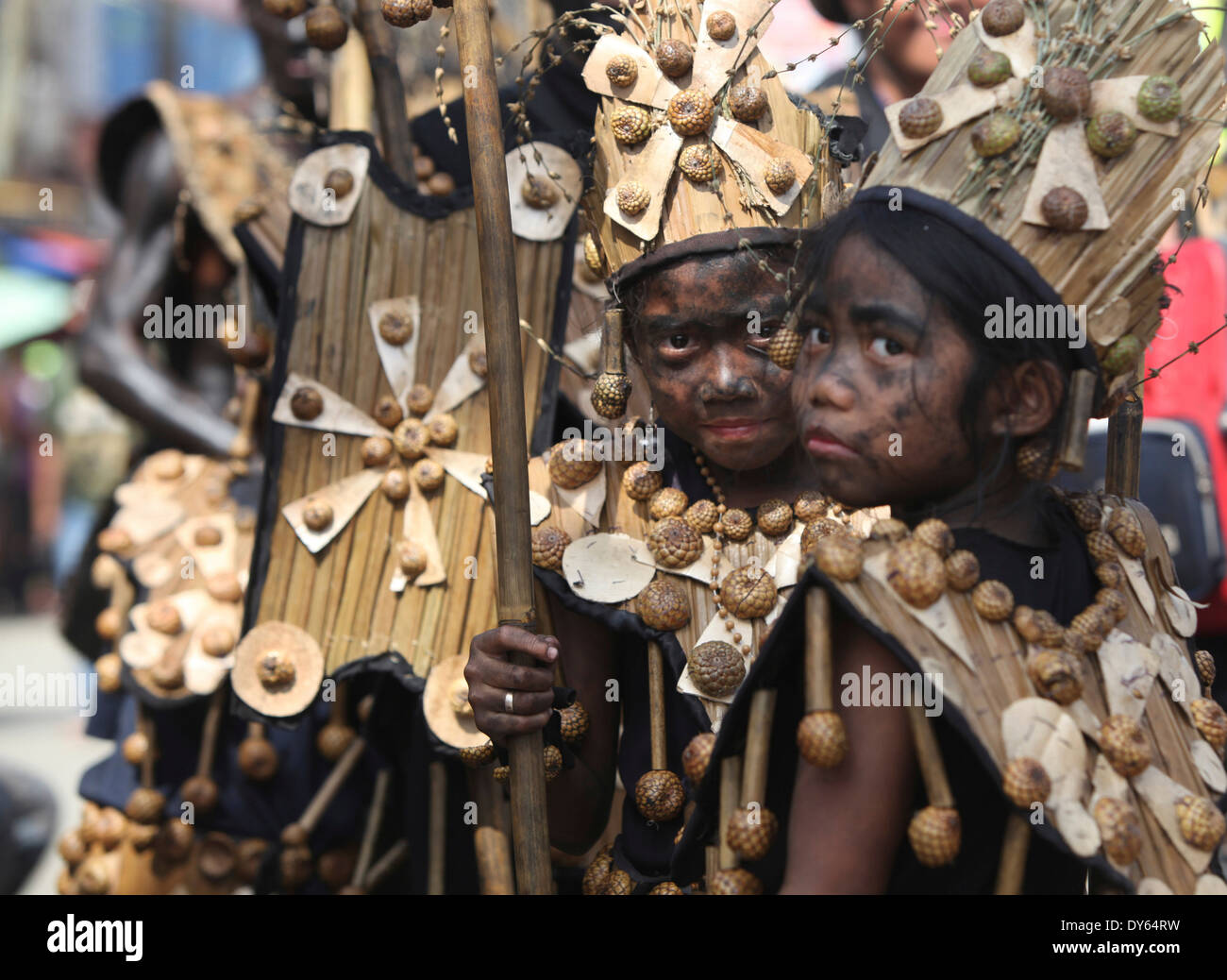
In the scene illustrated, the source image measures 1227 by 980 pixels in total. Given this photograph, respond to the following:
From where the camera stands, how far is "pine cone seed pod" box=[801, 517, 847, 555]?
1850 millimetres

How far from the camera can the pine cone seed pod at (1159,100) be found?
139 cm

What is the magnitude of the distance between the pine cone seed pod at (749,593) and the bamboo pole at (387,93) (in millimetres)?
1299

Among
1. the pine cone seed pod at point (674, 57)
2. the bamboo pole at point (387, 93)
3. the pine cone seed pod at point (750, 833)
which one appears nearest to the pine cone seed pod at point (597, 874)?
the pine cone seed pod at point (750, 833)

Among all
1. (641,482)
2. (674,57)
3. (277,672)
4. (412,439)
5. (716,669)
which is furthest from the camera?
(412,439)

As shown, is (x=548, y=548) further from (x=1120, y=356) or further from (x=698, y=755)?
(x=1120, y=356)

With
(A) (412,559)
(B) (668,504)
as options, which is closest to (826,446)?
(B) (668,504)

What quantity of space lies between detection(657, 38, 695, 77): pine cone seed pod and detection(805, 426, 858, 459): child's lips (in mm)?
761

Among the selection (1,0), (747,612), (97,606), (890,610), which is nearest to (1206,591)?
(747,612)

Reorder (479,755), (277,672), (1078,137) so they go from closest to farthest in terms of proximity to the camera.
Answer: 1. (1078,137)
2. (479,755)
3. (277,672)

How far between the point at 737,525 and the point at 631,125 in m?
0.64

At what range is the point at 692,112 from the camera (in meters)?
1.89

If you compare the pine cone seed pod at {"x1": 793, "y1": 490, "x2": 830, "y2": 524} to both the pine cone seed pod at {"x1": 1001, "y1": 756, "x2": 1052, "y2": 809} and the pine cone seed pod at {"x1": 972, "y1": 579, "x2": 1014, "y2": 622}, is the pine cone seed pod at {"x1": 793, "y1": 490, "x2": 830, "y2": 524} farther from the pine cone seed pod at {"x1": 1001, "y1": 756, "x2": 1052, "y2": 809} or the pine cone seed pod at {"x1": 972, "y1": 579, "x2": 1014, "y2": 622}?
the pine cone seed pod at {"x1": 1001, "y1": 756, "x2": 1052, "y2": 809}

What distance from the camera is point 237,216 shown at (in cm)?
267
